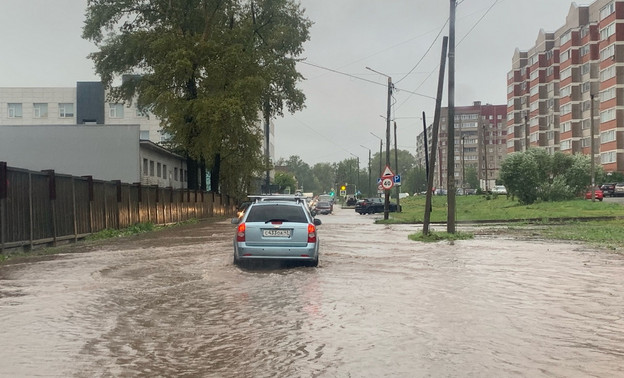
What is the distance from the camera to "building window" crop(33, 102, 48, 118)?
80750mm

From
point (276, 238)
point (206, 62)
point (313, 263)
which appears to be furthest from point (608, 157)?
point (276, 238)

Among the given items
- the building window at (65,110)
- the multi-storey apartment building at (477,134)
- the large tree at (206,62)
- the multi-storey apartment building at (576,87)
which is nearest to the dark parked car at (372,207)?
the large tree at (206,62)

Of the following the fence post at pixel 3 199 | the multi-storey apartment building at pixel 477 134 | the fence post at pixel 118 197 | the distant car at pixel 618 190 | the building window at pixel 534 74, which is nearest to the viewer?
the fence post at pixel 3 199

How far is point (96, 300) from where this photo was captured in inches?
385

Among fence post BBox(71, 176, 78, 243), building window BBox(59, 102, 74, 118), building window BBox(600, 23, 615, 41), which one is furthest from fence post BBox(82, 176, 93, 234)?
building window BBox(600, 23, 615, 41)

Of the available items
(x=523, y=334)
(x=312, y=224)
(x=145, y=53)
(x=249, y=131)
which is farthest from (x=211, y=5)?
(x=523, y=334)

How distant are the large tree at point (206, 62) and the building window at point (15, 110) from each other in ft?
125

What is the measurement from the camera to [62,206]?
20.3 metres

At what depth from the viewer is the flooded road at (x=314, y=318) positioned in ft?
20.0

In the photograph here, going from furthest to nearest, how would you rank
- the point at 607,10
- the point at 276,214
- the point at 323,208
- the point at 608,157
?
the point at 607,10 → the point at 608,157 → the point at 323,208 → the point at 276,214

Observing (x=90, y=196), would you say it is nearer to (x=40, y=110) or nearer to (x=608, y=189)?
(x=608, y=189)

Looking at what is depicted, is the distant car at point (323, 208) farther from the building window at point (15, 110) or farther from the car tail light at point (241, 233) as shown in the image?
the car tail light at point (241, 233)

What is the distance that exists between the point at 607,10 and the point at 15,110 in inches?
2764

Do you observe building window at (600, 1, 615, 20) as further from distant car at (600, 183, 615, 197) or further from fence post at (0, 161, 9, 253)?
fence post at (0, 161, 9, 253)
